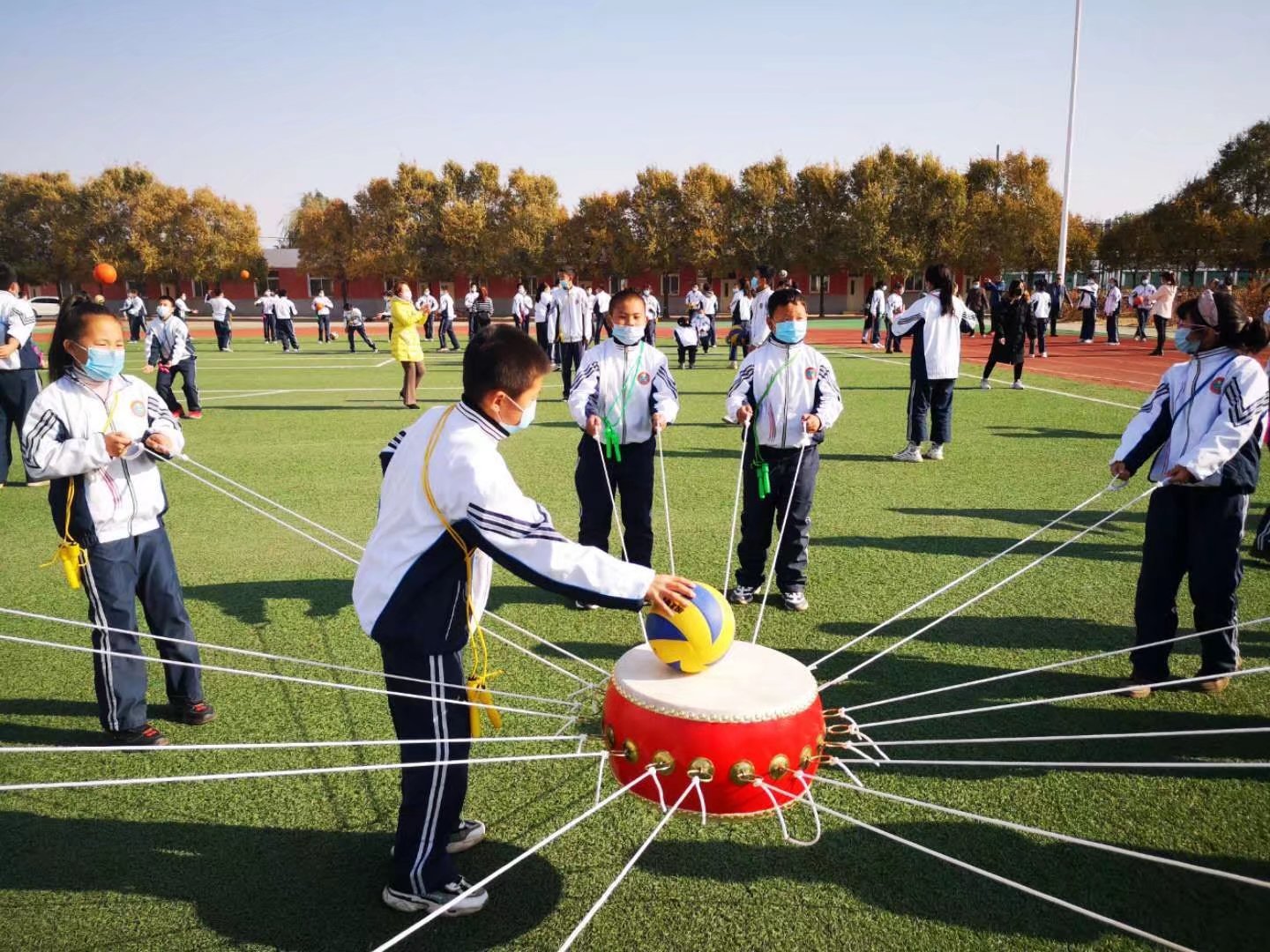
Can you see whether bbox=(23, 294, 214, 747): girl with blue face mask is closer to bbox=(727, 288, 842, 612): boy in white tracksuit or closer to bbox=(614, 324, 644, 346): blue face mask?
bbox=(614, 324, 644, 346): blue face mask

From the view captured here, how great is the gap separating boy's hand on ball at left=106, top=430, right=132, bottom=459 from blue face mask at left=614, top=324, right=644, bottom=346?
3.12 meters

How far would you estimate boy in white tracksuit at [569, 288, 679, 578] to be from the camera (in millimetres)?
5926

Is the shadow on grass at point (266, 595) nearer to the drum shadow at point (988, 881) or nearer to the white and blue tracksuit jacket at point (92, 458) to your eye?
the white and blue tracksuit jacket at point (92, 458)

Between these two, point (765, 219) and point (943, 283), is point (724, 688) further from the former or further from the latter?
point (765, 219)

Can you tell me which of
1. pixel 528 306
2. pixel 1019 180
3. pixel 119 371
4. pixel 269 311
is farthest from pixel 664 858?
pixel 1019 180

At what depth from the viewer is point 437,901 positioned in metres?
3.15

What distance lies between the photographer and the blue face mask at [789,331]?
231 inches

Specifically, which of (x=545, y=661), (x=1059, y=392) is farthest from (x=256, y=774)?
(x=1059, y=392)

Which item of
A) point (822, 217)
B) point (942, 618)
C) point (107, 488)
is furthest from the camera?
point (822, 217)

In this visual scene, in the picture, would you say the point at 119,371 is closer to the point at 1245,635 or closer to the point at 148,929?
the point at 148,929

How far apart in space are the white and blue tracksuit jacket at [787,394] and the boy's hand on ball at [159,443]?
11.3 ft

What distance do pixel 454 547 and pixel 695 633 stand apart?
0.93 m

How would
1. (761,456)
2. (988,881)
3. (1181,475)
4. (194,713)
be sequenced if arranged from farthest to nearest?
(761,456)
(194,713)
(1181,475)
(988,881)

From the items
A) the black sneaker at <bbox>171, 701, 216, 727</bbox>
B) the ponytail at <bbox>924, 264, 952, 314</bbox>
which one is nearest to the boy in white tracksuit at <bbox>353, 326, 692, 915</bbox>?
the black sneaker at <bbox>171, 701, 216, 727</bbox>
